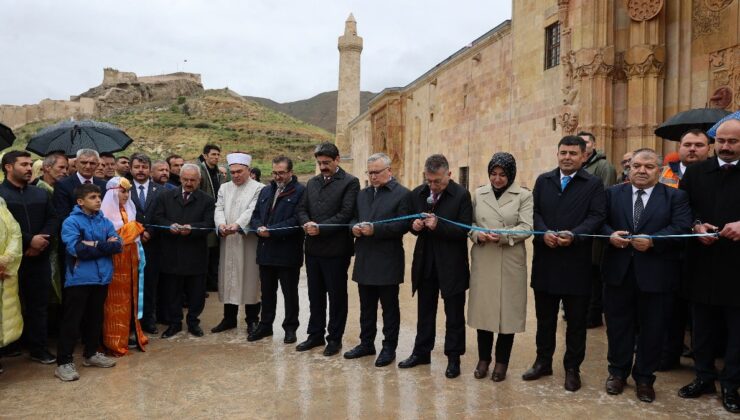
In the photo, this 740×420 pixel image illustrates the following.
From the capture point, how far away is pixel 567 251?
165 inches

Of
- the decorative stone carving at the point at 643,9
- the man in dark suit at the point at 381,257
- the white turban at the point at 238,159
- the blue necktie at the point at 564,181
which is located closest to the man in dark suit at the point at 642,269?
the blue necktie at the point at 564,181

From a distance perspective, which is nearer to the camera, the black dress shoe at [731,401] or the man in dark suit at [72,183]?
the black dress shoe at [731,401]

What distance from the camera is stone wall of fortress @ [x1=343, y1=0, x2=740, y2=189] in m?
9.28

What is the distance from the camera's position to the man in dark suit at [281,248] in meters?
5.49

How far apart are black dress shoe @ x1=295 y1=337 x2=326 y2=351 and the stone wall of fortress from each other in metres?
7.46

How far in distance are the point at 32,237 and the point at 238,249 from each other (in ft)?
6.53

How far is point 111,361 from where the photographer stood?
4.75 meters

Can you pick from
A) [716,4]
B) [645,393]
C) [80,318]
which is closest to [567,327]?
[645,393]

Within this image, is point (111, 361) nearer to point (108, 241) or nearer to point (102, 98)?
point (108, 241)

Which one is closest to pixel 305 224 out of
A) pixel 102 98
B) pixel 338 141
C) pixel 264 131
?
pixel 338 141

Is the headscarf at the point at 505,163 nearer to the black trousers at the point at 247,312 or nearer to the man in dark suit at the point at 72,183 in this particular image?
the black trousers at the point at 247,312

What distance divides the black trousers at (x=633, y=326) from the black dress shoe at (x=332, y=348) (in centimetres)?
245

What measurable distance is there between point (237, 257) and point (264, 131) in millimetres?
63043

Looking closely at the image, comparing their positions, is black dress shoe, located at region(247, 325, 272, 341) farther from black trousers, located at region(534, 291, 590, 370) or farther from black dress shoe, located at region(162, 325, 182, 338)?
black trousers, located at region(534, 291, 590, 370)
